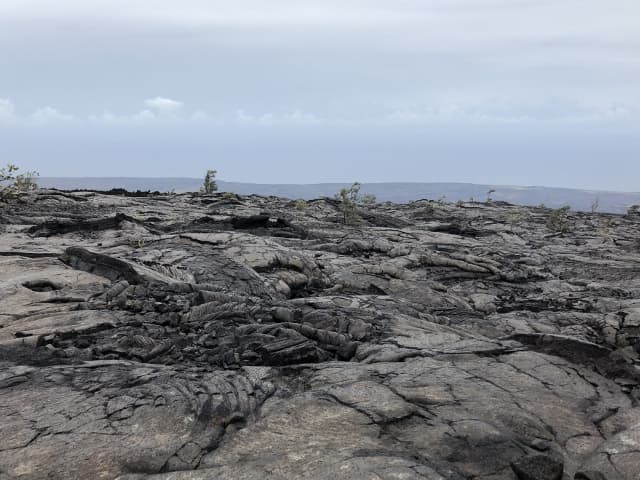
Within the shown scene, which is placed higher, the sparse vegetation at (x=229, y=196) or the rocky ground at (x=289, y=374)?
the sparse vegetation at (x=229, y=196)

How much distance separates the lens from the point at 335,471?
483cm

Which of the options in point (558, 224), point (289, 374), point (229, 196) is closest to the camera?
point (289, 374)

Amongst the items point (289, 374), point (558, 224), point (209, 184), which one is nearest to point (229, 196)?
point (209, 184)

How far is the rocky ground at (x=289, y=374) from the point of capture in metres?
5.28

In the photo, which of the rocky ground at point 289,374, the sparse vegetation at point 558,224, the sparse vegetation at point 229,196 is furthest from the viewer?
the sparse vegetation at point 229,196

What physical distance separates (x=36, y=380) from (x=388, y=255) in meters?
14.2

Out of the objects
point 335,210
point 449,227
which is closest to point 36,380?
point 449,227

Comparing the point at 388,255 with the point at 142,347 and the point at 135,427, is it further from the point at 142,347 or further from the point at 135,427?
the point at 135,427

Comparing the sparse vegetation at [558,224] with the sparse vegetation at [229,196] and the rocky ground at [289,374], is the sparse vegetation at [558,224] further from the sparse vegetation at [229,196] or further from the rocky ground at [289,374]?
the sparse vegetation at [229,196]

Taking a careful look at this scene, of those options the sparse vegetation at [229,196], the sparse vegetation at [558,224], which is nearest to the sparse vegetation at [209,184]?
the sparse vegetation at [229,196]

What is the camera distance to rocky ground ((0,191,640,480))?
5.28 metres

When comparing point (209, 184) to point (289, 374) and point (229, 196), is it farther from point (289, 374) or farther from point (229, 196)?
point (289, 374)

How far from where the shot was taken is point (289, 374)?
7.40 meters

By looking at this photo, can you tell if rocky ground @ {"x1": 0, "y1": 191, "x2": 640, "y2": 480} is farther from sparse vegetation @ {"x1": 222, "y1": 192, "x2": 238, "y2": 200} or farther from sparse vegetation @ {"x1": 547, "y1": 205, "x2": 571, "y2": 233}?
sparse vegetation @ {"x1": 222, "y1": 192, "x2": 238, "y2": 200}
